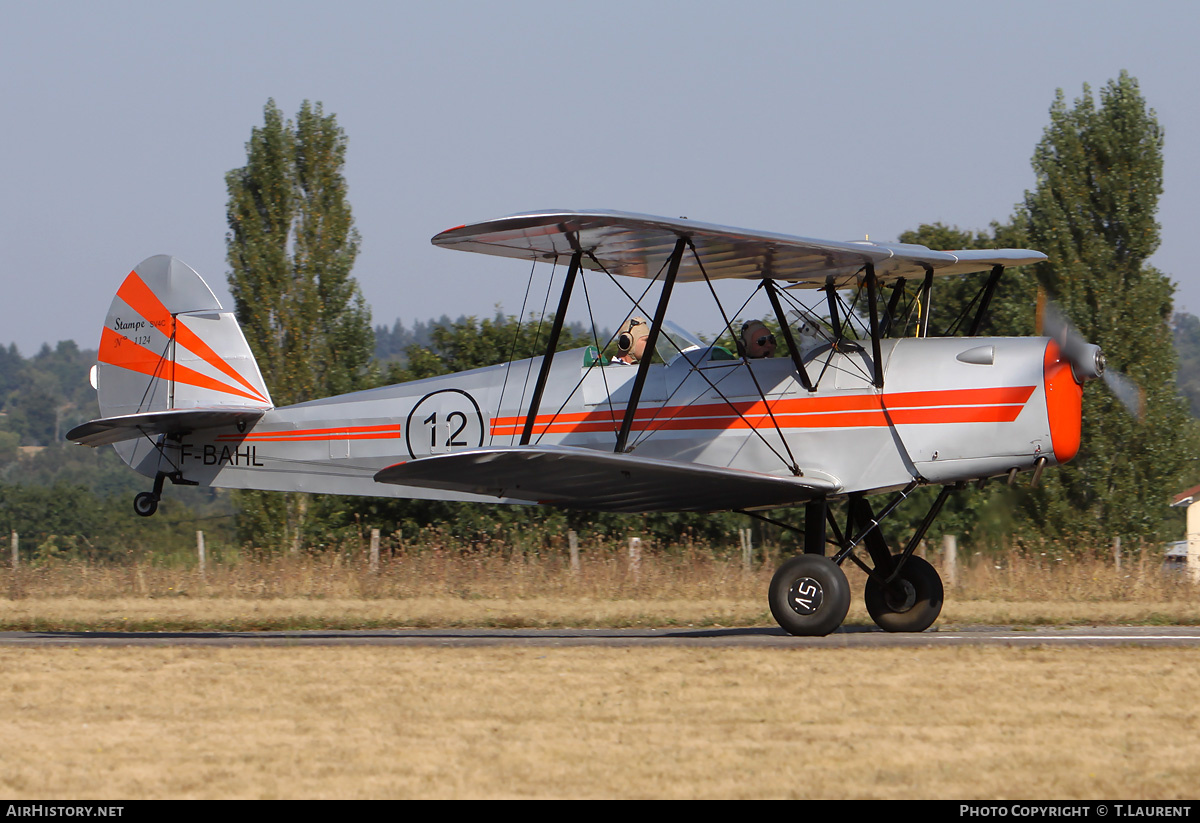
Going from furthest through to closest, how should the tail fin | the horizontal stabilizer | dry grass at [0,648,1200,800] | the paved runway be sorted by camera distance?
the tail fin, the horizontal stabilizer, the paved runway, dry grass at [0,648,1200,800]

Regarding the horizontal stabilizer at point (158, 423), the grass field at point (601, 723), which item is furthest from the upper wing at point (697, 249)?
the horizontal stabilizer at point (158, 423)

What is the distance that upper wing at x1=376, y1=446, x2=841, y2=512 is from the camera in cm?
1080

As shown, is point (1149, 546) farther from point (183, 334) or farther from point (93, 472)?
point (93, 472)

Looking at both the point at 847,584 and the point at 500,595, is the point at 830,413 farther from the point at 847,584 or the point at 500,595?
the point at 500,595

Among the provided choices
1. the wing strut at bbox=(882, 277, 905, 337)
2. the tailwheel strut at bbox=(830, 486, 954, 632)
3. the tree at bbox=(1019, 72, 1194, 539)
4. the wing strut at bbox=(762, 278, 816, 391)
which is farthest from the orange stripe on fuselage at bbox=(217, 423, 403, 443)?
the tree at bbox=(1019, 72, 1194, 539)

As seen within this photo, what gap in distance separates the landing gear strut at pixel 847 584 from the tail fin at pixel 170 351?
6317 millimetres

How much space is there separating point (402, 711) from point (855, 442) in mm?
5557

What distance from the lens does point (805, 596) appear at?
11.0 m

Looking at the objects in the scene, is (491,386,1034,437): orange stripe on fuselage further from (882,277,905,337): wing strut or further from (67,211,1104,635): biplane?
(882,277,905,337): wing strut

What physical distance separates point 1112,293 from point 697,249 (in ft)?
42.7

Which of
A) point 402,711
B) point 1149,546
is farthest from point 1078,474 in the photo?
point 402,711

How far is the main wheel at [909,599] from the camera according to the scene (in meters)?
12.0

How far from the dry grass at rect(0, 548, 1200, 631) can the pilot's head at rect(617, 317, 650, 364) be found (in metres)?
2.97

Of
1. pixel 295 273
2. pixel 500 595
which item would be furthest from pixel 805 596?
pixel 295 273
